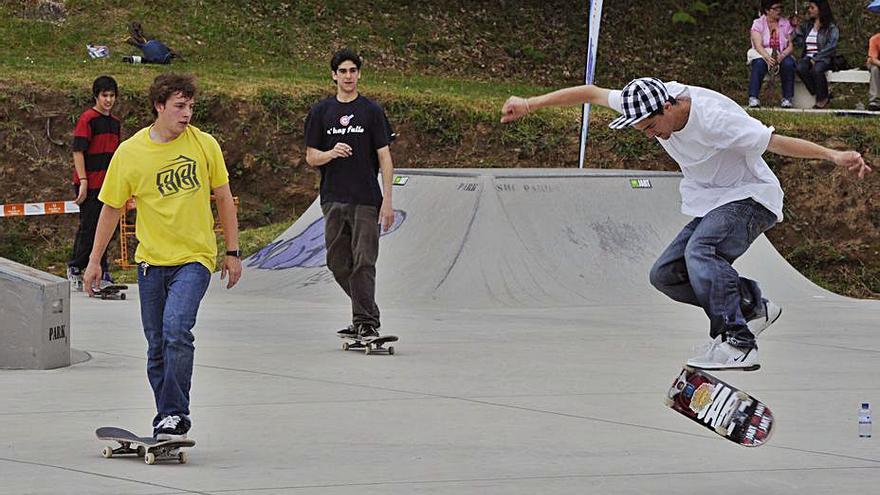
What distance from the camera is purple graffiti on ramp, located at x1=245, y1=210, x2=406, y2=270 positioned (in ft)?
44.6

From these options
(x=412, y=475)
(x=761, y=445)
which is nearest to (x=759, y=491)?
(x=761, y=445)

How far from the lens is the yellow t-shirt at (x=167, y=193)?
19.7 ft

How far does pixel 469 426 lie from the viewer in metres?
6.91

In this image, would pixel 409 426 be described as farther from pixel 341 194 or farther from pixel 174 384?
pixel 341 194

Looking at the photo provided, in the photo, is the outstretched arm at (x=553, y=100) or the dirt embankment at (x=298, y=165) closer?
the outstretched arm at (x=553, y=100)

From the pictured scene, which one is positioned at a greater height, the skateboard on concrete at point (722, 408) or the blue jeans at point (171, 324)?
the blue jeans at point (171, 324)

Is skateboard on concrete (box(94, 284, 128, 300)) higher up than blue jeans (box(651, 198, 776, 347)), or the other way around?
blue jeans (box(651, 198, 776, 347))

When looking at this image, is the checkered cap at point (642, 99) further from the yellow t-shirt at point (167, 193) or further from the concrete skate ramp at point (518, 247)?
the concrete skate ramp at point (518, 247)

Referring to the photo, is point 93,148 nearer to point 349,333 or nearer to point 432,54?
point 349,333

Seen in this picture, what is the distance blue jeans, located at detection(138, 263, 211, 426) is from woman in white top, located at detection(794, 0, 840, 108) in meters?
16.5

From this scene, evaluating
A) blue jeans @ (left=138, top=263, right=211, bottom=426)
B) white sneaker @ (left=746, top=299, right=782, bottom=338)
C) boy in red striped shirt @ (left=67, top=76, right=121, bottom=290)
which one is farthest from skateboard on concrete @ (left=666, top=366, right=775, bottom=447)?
boy in red striped shirt @ (left=67, top=76, right=121, bottom=290)

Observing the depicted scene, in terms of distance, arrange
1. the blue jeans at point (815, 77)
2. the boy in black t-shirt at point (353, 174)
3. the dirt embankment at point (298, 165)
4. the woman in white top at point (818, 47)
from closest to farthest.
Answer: the boy in black t-shirt at point (353, 174) → the dirt embankment at point (298, 165) → the woman in white top at point (818, 47) → the blue jeans at point (815, 77)

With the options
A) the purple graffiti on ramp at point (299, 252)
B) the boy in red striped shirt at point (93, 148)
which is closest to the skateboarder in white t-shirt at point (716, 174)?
the purple graffiti on ramp at point (299, 252)

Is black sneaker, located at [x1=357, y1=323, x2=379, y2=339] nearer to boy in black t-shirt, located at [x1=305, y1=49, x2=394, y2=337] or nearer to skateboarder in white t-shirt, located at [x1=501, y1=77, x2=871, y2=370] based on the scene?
boy in black t-shirt, located at [x1=305, y1=49, x2=394, y2=337]
